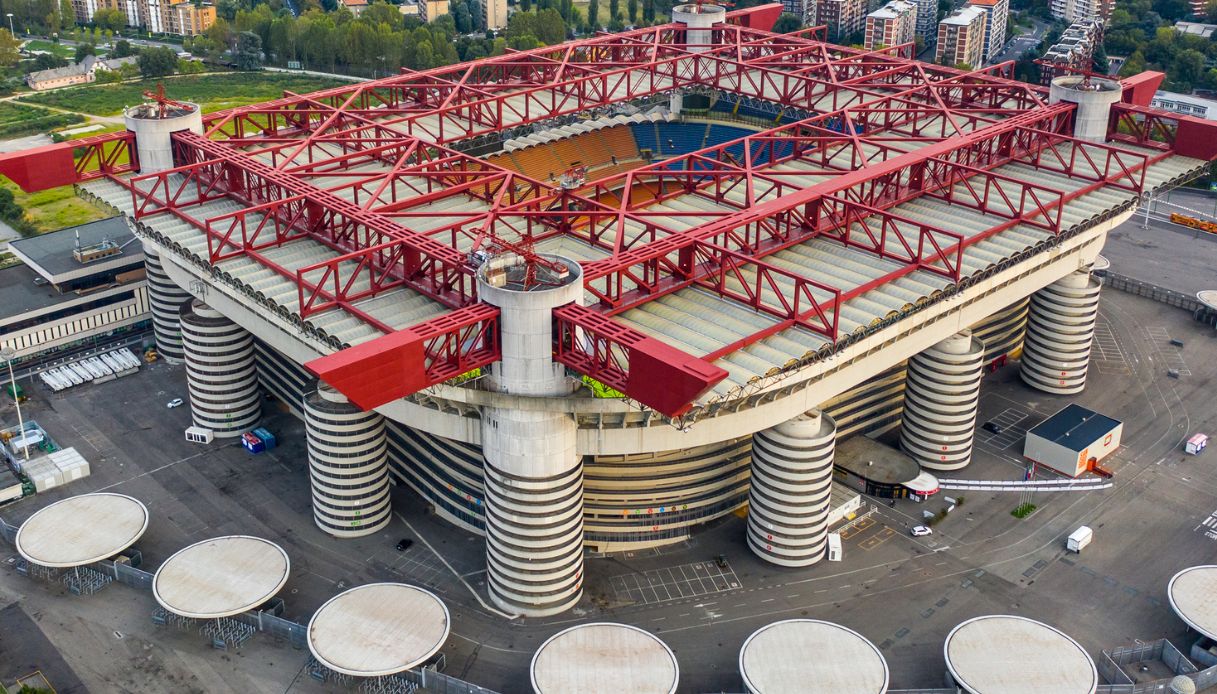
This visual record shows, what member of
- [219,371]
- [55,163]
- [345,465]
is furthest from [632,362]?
[55,163]

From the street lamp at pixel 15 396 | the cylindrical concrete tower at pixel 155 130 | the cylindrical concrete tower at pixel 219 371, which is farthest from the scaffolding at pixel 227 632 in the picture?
the cylindrical concrete tower at pixel 155 130

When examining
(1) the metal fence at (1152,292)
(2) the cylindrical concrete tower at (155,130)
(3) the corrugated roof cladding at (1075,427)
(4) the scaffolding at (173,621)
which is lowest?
(4) the scaffolding at (173,621)

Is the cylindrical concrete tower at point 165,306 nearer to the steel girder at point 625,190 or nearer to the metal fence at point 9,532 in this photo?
the steel girder at point 625,190

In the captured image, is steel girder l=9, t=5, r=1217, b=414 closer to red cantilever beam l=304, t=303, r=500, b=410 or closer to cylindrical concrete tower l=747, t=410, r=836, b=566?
red cantilever beam l=304, t=303, r=500, b=410

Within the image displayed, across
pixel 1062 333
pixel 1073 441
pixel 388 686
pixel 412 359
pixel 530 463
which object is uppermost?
A: pixel 412 359

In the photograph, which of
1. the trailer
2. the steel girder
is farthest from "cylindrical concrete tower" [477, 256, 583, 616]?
the trailer

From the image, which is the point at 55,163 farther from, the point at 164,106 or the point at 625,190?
the point at 625,190
